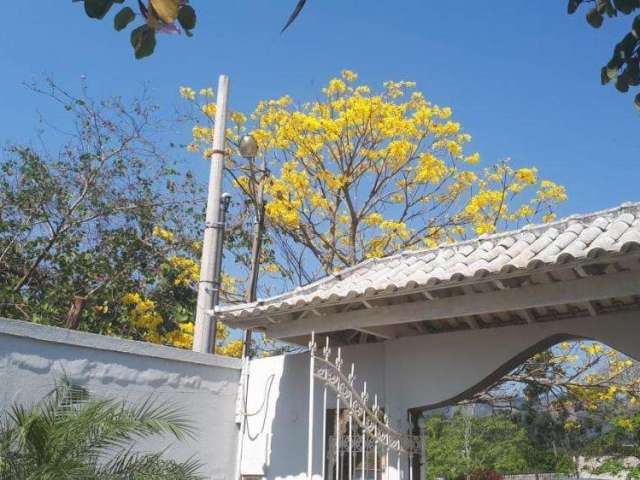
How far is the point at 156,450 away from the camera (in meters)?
5.41

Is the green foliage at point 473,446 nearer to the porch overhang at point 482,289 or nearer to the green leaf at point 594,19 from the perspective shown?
the porch overhang at point 482,289

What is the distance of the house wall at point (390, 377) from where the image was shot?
555 cm

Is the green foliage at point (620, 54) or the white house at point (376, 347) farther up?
the green foliage at point (620, 54)

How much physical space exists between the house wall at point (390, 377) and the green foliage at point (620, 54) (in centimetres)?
282

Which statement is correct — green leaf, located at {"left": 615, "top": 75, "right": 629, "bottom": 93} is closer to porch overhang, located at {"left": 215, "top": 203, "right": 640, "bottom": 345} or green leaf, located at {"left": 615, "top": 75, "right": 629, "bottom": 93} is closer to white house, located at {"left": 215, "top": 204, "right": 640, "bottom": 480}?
porch overhang, located at {"left": 215, "top": 203, "right": 640, "bottom": 345}

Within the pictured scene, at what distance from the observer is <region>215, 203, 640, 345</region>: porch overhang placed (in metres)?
4.48

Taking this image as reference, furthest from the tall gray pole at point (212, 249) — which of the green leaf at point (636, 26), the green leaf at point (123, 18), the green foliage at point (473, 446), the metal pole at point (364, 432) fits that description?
the green foliage at point (473, 446)

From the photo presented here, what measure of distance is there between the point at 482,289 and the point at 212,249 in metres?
3.56

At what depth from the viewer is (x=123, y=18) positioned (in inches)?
77.4

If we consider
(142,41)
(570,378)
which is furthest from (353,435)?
(570,378)

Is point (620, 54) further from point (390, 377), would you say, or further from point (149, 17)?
point (390, 377)

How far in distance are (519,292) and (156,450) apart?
3.08 metres

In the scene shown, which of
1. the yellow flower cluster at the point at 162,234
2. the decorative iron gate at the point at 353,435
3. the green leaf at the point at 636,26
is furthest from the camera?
the yellow flower cluster at the point at 162,234

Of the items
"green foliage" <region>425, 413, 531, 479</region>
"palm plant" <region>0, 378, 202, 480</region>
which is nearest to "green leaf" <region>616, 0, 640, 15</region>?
"palm plant" <region>0, 378, 202, 480</region>
